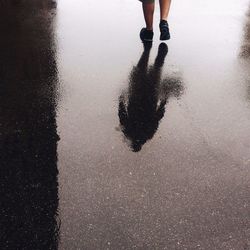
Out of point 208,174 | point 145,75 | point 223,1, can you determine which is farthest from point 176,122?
point 223,1

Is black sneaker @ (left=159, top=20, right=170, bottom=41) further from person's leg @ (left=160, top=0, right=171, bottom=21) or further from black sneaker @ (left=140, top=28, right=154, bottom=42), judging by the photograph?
black sneaker @ (left=140, top=28, right=154, bottom=42)

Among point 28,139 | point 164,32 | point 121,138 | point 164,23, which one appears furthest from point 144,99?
point 164,23

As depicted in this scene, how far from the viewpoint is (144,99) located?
459 cm

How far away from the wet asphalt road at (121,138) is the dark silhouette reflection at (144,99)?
2cm

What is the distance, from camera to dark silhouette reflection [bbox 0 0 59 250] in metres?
2.76

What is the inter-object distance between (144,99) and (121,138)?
0.92m

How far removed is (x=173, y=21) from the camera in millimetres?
7211

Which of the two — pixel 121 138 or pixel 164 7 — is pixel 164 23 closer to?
pixel 164 7

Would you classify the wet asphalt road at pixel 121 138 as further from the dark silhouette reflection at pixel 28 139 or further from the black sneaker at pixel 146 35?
the black sneaker at pixel 146 35

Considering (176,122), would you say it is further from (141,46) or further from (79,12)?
(79,12)

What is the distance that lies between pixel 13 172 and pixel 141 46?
3.44 metres

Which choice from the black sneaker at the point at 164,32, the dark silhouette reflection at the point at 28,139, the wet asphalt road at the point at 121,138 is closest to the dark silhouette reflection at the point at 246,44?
the wet asphalt road at the point at 121,138

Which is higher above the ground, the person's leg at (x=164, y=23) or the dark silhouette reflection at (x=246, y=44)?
the person's leg at (x=164, y=23)

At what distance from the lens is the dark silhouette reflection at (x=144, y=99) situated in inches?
155
